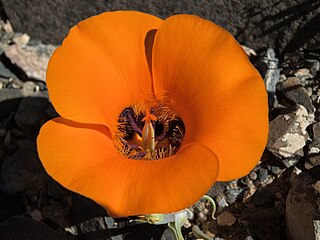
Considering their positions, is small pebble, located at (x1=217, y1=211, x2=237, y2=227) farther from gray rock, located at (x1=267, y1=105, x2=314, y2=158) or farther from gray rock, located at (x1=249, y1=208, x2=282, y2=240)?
gray rock, located at (x1=267, y1=105, x2=314, y2=158)

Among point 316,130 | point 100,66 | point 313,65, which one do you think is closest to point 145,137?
point 100,66

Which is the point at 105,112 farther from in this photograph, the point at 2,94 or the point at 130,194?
the point at 2,94

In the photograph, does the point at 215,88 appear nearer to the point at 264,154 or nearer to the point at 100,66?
the point at 100,66

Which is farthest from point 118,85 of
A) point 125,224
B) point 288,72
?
point 288,72

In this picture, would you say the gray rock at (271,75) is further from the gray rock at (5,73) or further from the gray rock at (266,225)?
the gray rock at (5,73)

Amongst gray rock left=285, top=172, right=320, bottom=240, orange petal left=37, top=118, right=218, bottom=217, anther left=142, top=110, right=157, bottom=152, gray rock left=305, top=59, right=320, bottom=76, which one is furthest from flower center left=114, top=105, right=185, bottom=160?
gray rock left=305, top=59, right=320, bottom=76
